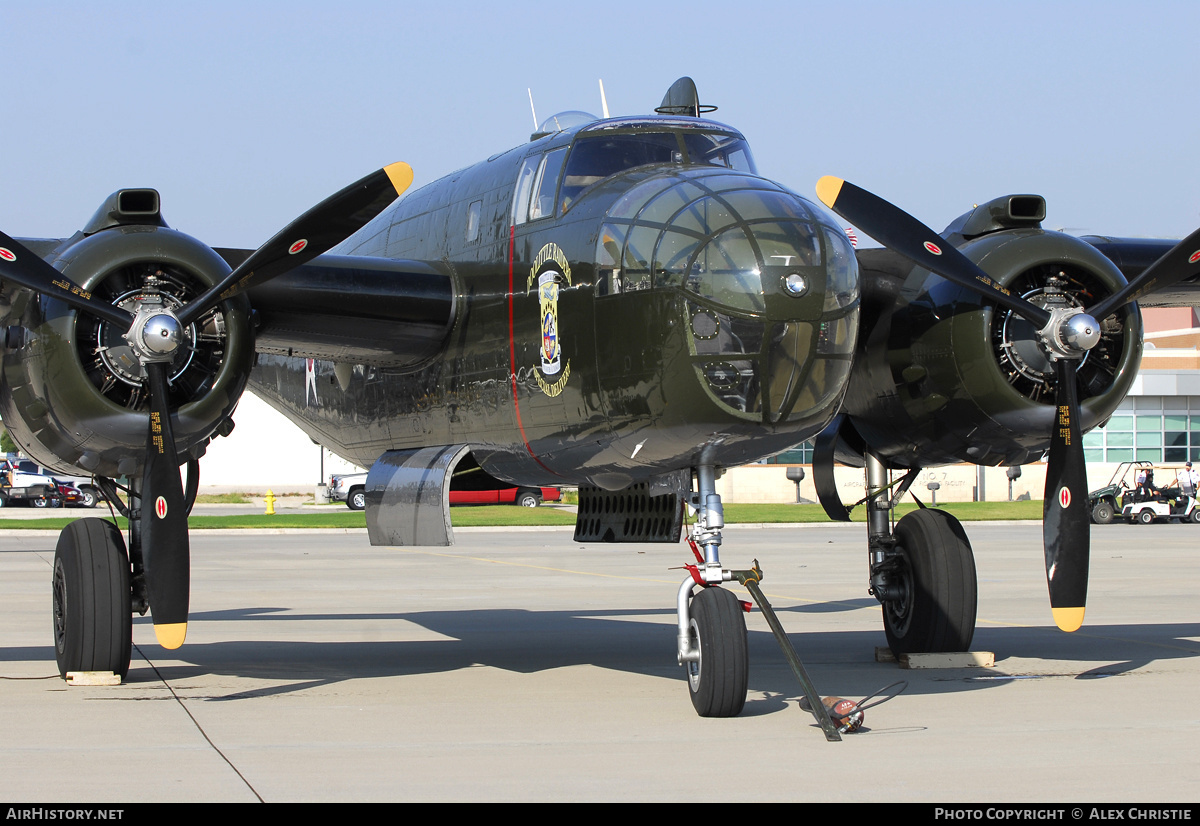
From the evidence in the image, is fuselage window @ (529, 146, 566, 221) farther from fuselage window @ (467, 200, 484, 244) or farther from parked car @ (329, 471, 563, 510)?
parked car @ (329, 471, 563, 510)

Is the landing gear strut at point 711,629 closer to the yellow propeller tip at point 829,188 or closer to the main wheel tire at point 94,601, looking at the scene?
the yellow propeller tip at point 829,188

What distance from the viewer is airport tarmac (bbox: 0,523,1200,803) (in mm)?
6602

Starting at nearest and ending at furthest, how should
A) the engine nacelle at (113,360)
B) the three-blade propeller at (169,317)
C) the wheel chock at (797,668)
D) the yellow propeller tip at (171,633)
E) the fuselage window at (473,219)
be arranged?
1. the wheel chock at (797,668)
2. the three-blade propeller at (169,317)
3. the engine nacelle at (113,360)
4. the yellow propeller tip at (171,633)
5. the fuselage window at (473,219)

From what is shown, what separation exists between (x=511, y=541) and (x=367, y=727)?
25791mm

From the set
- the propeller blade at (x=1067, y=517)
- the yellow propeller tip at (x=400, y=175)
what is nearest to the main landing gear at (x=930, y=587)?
the propeller blade at (x=1067, y=517)

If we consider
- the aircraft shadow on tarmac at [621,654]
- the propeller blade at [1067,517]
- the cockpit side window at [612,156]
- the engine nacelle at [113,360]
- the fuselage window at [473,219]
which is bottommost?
the aircraft shadow on tarmac at [621,654]

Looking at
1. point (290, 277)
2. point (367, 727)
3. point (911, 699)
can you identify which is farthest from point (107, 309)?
point (911, 699)

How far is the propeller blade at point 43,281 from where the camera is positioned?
29.8ft

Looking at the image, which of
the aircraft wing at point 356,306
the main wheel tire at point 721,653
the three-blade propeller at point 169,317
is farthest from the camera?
the aircraft wing at point 356,306

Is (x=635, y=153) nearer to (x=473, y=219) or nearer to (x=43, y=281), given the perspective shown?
(x=473, y=219)

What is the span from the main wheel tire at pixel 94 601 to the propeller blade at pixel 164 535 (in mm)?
722

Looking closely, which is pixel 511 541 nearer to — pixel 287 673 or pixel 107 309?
pixel 287 673

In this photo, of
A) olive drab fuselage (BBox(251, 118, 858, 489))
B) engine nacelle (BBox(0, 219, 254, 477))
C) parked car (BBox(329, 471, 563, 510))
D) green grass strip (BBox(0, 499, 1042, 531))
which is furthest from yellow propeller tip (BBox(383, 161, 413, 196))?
parked car (BBox(329, 471, 563, 510))
